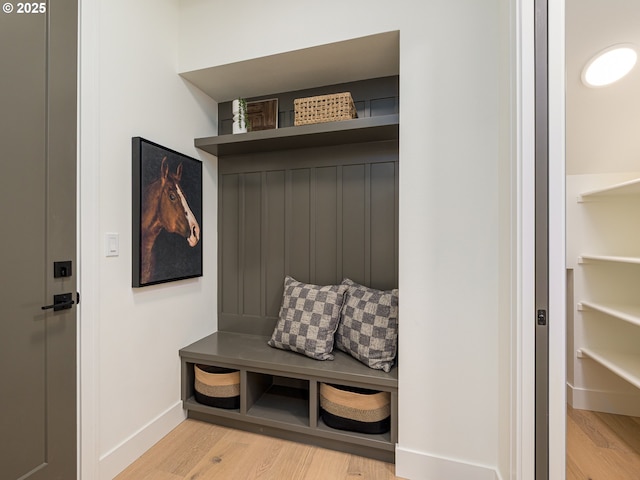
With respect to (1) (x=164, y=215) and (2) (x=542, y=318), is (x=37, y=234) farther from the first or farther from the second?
(2) (x=542, y=318)

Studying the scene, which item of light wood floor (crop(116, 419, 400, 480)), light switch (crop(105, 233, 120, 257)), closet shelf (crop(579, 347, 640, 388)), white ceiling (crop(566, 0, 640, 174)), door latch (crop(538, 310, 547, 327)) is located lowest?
light wood floor (crop(116, 419, 400, 480))

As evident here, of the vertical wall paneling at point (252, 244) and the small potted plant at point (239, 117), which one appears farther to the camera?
the vertical wall paneling at point (252, 244)

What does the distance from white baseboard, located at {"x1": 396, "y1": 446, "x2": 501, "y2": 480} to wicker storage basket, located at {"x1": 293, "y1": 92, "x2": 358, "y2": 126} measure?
1.84m

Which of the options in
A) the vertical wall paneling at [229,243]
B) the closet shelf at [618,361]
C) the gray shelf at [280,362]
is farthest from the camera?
the vertical wall paneling at [229,243]

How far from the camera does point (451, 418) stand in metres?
1.47

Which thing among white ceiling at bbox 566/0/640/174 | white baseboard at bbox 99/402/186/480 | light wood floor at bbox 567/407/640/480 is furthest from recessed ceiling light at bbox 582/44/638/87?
white baseboard at bbox 99/402/186/480

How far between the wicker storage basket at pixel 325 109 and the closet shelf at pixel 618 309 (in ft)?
4.87

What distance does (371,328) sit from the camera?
1732 millimetres

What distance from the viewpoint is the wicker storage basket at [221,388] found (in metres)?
1.88

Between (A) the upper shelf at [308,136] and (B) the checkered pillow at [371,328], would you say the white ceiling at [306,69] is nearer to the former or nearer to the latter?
(A) the upper shelf at [308,136]

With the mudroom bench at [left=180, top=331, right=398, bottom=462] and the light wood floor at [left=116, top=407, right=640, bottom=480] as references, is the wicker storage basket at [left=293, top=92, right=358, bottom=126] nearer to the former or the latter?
the mudroom bench at [left=180, top=331, right=398, bottom=462]

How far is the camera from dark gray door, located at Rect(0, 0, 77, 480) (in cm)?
112
